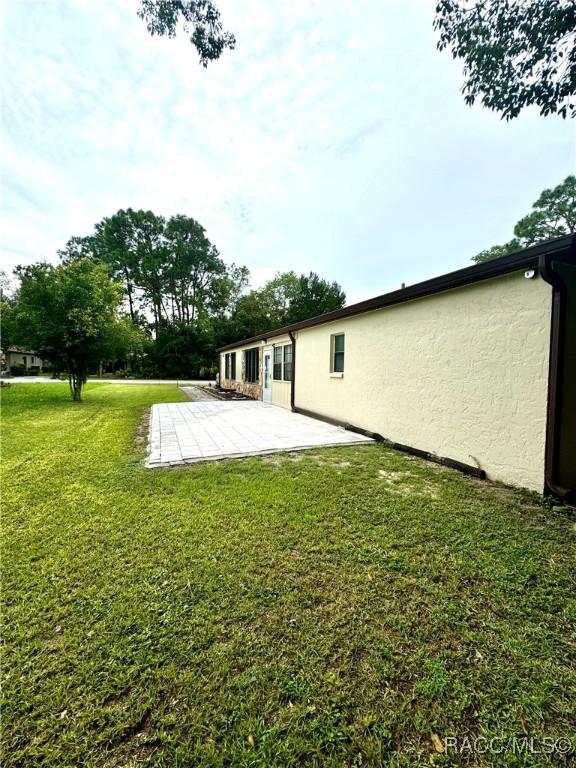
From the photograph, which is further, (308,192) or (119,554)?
(308,192)

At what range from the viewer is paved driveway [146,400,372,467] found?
4.88 metres

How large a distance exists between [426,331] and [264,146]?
32.2 feet

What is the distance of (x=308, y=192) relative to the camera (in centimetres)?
1277

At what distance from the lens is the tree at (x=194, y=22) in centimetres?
393

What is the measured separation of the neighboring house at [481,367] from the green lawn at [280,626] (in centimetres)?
78

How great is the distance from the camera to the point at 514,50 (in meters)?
4.11

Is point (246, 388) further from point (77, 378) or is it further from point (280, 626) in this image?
point (280, 626)

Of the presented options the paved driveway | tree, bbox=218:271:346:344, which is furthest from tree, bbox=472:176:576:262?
the paved driveway

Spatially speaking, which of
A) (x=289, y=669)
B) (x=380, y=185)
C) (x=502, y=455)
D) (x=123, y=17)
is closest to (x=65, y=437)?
(x=289, y=669)

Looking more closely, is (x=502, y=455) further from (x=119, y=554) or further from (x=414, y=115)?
(x=414, y=115)

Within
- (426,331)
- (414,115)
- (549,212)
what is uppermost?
(549,212)

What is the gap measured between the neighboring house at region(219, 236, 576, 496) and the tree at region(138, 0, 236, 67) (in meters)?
4.25

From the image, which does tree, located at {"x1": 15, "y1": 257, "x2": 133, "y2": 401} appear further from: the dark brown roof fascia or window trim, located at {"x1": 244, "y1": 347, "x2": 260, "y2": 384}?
the dark brown roof fascia

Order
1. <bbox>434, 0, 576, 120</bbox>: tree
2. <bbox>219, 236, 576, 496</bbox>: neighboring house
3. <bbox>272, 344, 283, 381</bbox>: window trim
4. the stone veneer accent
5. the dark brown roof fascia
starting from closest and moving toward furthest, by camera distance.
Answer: the dark brown roof fascia, <bbox>219, 236, 576, 496</bbox>: neighboring house, <bbox>434, 0, 576, 120</bbox>: tree, <bbox>272, 344, 283, 381</bbox>: window trim, the stone veneer accent
